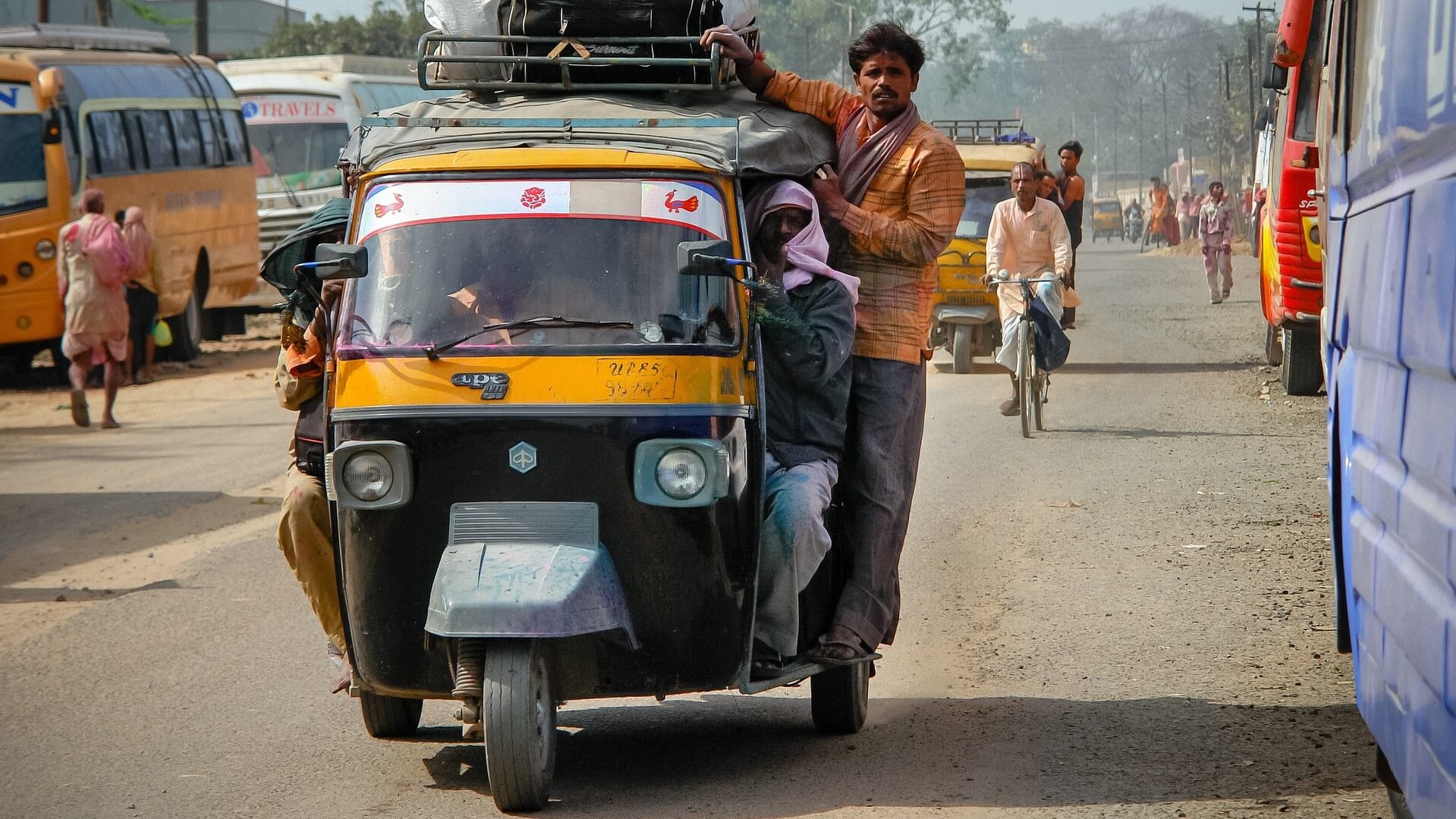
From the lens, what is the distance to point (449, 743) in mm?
5914

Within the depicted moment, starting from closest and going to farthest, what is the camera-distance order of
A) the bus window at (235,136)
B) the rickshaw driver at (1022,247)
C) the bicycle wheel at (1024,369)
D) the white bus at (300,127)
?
the bicycle wheel at (1024,369) → the rickshaw driver at (1022,247) → the bus window at (235,136) → the white bus at (300,127)

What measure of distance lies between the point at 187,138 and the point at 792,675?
18.6 meters

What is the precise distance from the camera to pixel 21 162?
18125mm

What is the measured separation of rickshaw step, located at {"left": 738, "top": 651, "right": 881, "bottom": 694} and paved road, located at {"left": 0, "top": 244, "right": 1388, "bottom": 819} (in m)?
0.29

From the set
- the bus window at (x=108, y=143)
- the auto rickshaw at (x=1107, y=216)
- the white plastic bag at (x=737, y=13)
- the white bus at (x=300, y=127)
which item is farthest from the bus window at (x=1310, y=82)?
the auto rickshaw at (x=1107, y=216)

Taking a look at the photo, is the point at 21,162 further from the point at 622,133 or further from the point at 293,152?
the point at 622,133

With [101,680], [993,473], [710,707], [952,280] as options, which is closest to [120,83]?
[952,280]

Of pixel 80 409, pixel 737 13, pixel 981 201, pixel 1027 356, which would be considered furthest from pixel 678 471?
pixel 981 201

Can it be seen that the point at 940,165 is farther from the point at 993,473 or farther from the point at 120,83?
the point at 120,83

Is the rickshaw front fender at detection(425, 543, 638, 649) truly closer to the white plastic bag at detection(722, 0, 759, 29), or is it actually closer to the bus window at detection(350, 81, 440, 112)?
the white plastic bag at detection(722, 0, 759, 29)

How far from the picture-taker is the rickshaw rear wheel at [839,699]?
5777 mm

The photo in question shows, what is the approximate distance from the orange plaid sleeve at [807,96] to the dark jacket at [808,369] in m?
0.84

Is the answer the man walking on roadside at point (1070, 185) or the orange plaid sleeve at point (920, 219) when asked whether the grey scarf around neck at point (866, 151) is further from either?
the man walking on roadside at point (1070, 185)

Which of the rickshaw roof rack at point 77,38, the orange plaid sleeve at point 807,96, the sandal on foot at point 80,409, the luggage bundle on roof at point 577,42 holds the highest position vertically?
the rickshaw roof rack at point 77,38
